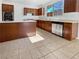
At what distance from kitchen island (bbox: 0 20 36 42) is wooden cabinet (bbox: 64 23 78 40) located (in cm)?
180

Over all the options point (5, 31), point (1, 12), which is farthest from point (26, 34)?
point (1, 12)

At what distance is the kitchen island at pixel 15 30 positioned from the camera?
13.3 feet

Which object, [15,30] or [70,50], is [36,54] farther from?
[15,30]

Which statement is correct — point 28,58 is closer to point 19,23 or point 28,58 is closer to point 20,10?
point 19,23

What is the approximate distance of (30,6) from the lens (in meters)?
10.5

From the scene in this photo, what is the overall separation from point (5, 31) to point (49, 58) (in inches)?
98.9

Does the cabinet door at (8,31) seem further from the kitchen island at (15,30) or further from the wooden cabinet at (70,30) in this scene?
the wooden cabinet at (70,30)

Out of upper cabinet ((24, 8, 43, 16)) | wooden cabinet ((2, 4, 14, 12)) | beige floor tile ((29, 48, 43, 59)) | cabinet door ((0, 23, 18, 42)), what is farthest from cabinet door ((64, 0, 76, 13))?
wooden cabinet ((2, 4, 14, 12))

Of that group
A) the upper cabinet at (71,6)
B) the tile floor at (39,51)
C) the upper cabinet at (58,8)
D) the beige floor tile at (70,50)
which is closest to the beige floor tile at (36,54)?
the tile floor at (39,51)

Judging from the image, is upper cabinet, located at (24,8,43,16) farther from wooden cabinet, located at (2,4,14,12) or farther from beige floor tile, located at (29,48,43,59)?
beige floor tile, located at (29,48,43,59)

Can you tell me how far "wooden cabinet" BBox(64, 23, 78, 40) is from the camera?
4.17 m

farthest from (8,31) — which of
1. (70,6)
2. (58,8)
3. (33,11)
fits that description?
(33,11)

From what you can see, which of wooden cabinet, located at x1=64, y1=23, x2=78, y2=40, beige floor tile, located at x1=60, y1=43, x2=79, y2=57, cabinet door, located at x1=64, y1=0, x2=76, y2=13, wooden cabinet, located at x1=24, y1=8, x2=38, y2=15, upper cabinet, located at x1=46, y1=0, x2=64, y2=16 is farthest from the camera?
wooden cabinet, located at x1=24, y1=8, x2=38, y2=15

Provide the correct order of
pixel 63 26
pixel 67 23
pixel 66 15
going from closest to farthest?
pixel 67 23, pixel 63 26, pixel 66 15
